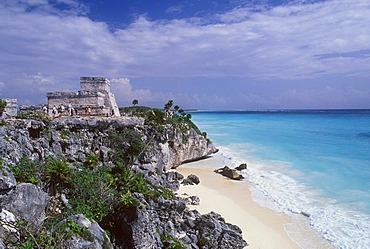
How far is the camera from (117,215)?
416 inches

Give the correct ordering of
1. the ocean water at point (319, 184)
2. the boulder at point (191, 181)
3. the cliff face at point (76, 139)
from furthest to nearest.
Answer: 1. the boulder at point (191, 181)
2. the ocean water at point (319, 184)
3. the cliff face at point (76, 139)

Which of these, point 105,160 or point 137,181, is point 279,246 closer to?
point 137,181

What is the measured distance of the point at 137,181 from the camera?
519 inches

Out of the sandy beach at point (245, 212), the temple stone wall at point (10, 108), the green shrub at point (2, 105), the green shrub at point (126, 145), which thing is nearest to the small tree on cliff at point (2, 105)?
the green shrub at point (2, 105)

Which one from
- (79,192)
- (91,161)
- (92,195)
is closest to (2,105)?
(91,161)

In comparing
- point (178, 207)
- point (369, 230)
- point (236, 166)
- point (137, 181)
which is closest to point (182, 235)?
point (178, 207)

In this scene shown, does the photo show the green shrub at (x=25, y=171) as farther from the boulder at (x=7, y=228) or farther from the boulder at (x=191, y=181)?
the boulder at (x=191, y=181)

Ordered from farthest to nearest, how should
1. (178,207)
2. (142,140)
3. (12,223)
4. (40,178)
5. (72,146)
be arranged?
(142,140)
(72,146)
(178,207)
(40,178)
(12,223)

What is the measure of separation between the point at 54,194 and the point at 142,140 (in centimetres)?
787

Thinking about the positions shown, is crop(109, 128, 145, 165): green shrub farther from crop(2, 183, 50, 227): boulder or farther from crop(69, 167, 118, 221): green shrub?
crop(2, 183, 50, 227): boulder

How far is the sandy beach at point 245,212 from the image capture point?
1235cm

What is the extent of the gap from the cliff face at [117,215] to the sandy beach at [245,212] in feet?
4.06

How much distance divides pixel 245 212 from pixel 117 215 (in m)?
7.62

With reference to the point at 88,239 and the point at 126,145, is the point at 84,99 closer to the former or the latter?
the point at 126,145
